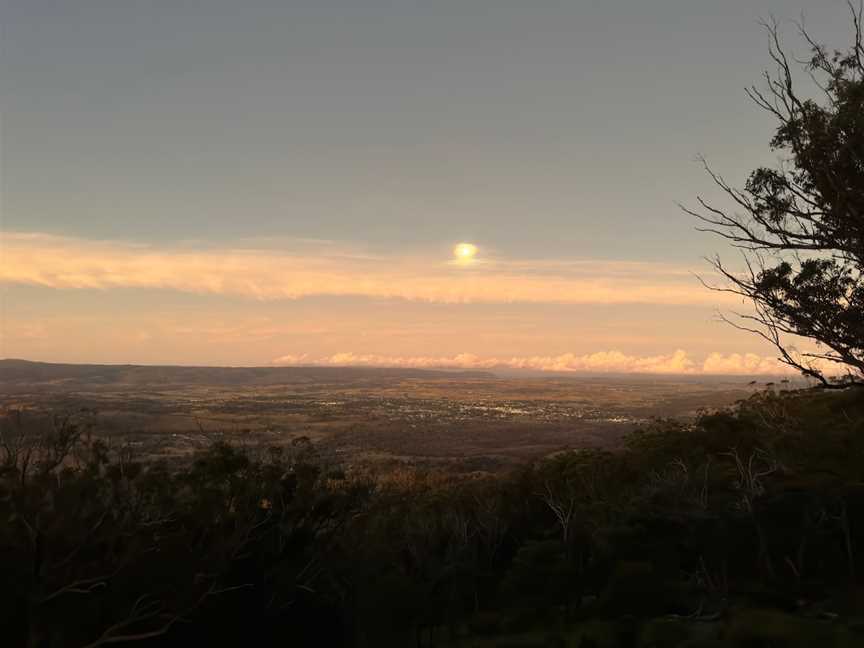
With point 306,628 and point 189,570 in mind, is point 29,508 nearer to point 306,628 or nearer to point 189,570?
point 189,570

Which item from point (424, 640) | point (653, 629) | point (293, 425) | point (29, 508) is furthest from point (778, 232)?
point (293, 425)

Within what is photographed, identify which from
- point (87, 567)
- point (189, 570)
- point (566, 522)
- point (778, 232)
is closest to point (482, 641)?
point (566, 522)

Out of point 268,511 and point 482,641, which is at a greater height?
point 268,511

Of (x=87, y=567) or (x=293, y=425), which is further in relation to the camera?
(x=293, y=425)

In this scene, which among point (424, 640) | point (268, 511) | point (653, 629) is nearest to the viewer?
point (653, 629)

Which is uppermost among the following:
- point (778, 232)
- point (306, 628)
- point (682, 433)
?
point (778, 232)

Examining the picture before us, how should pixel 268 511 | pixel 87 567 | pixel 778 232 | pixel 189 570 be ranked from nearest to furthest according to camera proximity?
1. pixel 778 232
2. pixel 87 567
3. pixel 189 570
4. pixel 268 511

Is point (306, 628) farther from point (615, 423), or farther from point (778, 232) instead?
point (615, 423)
